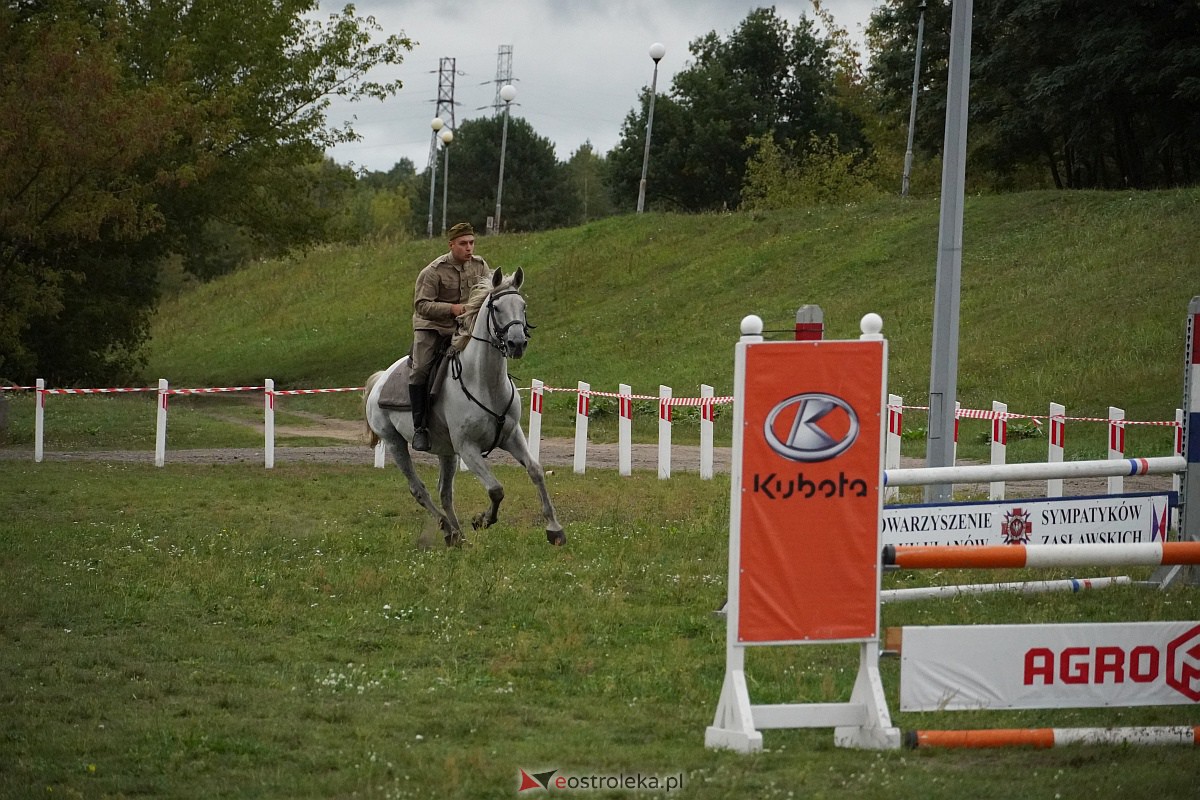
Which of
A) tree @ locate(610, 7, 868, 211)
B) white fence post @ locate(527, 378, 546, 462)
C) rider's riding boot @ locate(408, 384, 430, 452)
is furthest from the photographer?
tree @ locate(610, 7, 868, 211)

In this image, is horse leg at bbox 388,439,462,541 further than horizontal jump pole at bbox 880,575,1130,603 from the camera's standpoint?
Yes

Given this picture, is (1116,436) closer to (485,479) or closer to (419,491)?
(485,479)

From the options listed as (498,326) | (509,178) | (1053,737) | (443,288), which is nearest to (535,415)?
(443,288)

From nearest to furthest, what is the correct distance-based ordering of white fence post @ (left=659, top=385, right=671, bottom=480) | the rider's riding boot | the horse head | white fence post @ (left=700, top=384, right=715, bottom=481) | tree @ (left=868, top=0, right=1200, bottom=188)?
the horse head → the rider's riding boot → white fence post @ (left=700, top=384, right=715, bottom=481) → white fence post @ (left=659, top=385, right=671, bottom=480) → tree @ (left=868, top=0, right=1200, bottom=188)

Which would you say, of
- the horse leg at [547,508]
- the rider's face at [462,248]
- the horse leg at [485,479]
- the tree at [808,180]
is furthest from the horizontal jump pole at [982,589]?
the tree at [808,180]

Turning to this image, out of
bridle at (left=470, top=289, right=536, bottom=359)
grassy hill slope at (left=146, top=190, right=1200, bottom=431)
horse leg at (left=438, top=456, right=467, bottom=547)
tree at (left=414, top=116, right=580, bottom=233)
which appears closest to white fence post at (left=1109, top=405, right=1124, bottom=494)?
horse leg at (left=438, top=456, right=467, bottom=547)

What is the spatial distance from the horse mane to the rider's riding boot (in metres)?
0.66

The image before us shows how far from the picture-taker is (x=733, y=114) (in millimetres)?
75625

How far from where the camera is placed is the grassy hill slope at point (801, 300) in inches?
1220

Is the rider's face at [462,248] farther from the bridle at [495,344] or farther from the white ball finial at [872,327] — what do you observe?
the white ball finial at [872,327]

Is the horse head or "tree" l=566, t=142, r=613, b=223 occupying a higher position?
"tree" l=566, t=142, r=613, b=223

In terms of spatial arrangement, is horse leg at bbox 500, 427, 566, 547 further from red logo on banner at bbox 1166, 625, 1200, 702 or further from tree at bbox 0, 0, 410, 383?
tree at bbox 0, 0, 410, 383

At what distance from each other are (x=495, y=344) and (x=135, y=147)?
17.2 m

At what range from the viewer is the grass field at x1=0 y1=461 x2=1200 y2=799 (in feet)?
20.9
